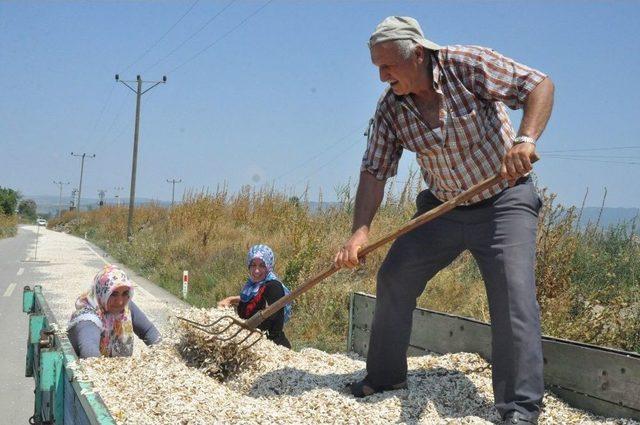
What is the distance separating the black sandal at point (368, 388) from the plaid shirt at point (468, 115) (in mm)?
949

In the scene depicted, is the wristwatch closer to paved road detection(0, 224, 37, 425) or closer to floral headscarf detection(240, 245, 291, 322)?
floral headscarf detection(240, 245, 291, 322)

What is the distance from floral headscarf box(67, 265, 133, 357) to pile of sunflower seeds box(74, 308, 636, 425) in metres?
0.31

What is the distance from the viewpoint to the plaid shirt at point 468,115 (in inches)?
128

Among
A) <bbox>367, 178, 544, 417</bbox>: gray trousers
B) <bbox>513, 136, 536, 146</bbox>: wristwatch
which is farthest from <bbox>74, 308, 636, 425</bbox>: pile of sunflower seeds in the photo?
<bbox>513, 136, 536, 146</bbox>: wristwatch

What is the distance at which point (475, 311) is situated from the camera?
7.41m

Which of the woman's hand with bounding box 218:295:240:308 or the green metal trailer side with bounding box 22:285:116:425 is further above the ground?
the woman's hand with bounding box 218:295:240:308

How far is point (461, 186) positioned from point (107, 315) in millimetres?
2170

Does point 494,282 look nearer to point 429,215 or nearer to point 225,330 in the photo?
point 429,215

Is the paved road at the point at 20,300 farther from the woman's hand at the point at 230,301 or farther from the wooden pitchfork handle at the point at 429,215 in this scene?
the wooden pitchfork handle at the point at 429,215

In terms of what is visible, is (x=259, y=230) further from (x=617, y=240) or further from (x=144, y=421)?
(x=144, y=421)

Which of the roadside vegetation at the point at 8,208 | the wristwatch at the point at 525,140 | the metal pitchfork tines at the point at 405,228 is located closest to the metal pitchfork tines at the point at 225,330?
the metal pitchfork tines at the point at 405,228

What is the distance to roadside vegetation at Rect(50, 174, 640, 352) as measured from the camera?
230 inches

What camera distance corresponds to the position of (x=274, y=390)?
143 inches

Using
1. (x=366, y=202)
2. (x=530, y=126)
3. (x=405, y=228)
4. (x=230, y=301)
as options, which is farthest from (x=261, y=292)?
(x=530, y=126)
